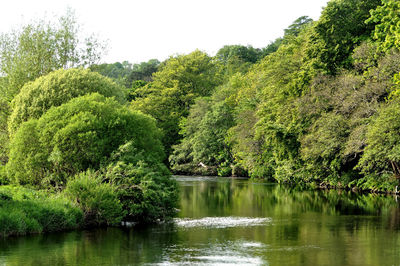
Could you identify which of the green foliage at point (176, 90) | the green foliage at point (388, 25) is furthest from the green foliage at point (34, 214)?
the green foliage at point (176, 90)

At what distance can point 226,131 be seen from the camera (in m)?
64.6

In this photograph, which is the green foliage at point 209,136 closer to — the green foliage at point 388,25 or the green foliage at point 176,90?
the green foliage at point 176,90

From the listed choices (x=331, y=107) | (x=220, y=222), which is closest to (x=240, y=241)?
(x=220, y=222)

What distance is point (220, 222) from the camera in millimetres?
25438

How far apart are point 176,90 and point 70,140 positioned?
50202 mm

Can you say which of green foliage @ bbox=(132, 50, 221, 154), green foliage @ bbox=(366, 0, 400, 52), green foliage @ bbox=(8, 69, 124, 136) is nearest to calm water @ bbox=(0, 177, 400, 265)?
green foliage @ bbox=(8, 69, 124, 136)

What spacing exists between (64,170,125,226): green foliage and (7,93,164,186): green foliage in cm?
275

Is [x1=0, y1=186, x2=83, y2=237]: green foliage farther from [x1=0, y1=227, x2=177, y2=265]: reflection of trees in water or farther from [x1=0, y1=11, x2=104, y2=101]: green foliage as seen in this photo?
[x1=0, y1=11, x2=104, y2=101]: green foliage

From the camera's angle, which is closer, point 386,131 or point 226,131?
point 386,131

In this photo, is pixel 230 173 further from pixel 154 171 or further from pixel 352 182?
pixel 154 171

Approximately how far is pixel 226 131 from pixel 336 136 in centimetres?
2716

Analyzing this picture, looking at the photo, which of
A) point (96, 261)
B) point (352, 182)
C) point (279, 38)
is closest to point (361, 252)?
point (96, 261)

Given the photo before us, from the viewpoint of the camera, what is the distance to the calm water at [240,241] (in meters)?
16.7

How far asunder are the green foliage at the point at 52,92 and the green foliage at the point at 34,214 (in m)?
8.35
